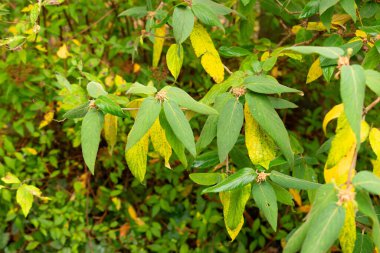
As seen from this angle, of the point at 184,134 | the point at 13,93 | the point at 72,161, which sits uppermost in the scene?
the point at 184,134

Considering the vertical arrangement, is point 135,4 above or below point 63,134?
above

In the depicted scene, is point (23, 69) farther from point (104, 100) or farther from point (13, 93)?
point (104, 100)

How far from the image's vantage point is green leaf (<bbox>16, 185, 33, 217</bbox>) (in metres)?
1.54

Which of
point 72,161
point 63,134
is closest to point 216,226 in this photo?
point 72,161

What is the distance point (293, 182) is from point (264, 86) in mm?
252

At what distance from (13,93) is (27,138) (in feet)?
1.30

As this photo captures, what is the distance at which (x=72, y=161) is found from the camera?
2.41 m

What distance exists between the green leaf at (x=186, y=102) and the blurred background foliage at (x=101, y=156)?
2.91ft

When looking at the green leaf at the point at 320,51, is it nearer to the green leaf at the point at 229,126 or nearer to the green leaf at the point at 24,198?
the green leaf at the point at 229,126

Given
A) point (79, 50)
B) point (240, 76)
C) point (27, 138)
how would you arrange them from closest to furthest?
1. point (240, 76)
2. point (79, 50)
3. point (27, 138)

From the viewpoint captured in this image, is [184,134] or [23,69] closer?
[184,134]

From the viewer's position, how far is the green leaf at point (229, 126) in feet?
3.47

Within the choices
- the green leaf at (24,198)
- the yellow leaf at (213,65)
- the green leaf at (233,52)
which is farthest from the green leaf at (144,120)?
the green leaf at (24,198)

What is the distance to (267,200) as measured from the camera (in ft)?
3.52
